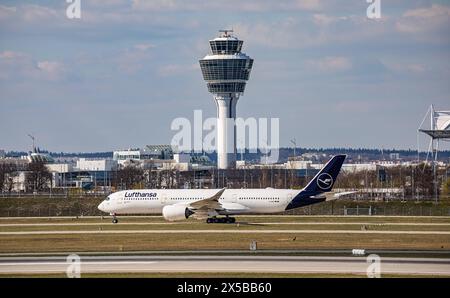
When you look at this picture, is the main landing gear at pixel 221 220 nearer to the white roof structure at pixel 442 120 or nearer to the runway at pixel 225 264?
the runway at pixel 225 264

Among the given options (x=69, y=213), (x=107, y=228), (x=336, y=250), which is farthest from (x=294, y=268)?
(x=69, y=213)

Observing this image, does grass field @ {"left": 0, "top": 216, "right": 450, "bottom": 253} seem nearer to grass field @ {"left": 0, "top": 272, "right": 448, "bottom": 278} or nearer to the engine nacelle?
the engine nacelle

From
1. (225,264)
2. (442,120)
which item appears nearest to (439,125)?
(442,120)

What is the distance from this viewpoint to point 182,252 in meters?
59.8

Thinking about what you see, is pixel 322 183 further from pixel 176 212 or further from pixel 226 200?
pixel 176 212

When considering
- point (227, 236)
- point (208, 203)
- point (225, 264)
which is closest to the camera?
point (225, 264)

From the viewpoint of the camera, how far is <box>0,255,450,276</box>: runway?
48.4 metres

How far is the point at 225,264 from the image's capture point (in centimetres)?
5150

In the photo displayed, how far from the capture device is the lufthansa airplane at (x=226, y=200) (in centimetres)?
9112

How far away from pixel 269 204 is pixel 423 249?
114ft

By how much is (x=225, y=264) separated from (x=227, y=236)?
21.7 meters

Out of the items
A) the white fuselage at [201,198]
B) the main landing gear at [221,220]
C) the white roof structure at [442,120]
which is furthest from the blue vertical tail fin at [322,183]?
the white roof structure at [442,120]
